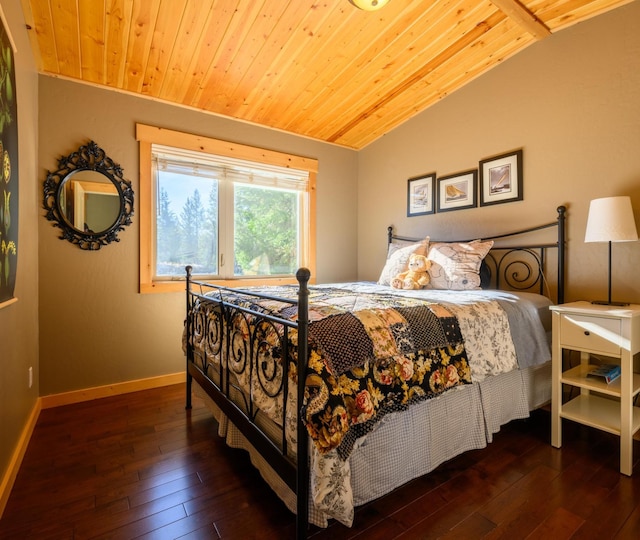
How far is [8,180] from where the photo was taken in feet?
4.76

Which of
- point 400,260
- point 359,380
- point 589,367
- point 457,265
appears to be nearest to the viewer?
point 359,380

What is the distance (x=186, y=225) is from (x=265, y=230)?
0.77 metres

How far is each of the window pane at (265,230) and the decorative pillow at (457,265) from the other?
1.54 m

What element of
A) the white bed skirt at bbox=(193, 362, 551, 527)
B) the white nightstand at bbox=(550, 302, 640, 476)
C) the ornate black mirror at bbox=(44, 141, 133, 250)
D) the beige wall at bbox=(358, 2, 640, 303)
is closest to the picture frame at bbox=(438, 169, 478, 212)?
the beige wall at bbox=(358, 2, 640, 303)

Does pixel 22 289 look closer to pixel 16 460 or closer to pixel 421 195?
pixel 16 460

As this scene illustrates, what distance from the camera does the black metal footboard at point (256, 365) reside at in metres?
1.14

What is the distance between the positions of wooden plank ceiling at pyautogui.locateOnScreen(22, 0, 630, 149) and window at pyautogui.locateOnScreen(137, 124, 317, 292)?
1.41 feet

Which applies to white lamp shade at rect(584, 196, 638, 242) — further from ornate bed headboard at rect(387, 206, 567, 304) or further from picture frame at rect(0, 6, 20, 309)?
picture frame at rect(0, 6, 20, 309)

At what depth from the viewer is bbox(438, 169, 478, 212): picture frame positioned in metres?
2.87

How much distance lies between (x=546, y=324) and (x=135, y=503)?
94.3 inches

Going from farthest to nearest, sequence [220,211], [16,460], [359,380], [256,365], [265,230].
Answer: [265,230], [220,211], [16,460], [256,365], [359,380]

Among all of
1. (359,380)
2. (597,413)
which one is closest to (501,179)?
(597,413)

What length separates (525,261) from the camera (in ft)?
8.39

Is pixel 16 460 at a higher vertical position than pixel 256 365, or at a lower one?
lower
